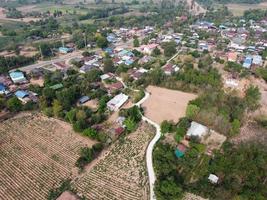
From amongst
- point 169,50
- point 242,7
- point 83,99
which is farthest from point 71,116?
point 242,7

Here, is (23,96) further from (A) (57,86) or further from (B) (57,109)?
(B) (57,109)

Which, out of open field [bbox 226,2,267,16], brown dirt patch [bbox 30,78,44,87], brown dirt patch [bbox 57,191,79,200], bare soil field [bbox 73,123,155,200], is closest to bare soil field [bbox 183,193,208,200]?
bare soil field [bbox 73,123,155,200]

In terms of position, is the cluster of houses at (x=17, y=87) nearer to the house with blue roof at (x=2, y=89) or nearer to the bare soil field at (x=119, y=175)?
the house with blue roof at (x=2, y=89)

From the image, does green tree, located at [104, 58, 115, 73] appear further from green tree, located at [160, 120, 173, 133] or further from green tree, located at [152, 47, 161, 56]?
green tree, located at [160, 120, 173, 133]

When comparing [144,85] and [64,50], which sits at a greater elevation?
[64,50]

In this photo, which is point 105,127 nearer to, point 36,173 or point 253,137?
point 36,173

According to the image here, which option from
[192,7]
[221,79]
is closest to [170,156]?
[221,79]
